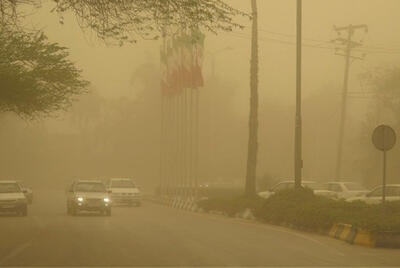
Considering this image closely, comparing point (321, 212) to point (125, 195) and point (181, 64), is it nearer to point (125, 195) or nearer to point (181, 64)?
point (181, 64)

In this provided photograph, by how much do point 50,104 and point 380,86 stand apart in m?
40.4

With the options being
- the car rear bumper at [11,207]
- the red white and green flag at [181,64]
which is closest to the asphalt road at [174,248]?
the car rear bumper at [11,207]

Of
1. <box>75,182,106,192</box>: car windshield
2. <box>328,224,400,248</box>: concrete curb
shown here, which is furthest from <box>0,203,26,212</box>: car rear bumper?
<box>328,224,400,248</box>: concrete curb

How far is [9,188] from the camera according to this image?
39.0 m

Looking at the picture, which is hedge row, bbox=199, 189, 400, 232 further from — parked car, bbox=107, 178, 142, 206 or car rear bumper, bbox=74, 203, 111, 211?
parked car, bbox=107, 178, 142, 206

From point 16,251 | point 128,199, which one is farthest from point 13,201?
point 16,251

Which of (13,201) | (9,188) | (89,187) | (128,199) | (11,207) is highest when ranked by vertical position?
(89,187)

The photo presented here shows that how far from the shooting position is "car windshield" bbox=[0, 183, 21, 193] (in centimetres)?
3862

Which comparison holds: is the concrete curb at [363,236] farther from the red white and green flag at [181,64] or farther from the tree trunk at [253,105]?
the red white and green flag at [181,64]

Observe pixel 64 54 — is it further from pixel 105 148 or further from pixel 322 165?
pixel 105 148

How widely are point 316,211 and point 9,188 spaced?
58.3 feet

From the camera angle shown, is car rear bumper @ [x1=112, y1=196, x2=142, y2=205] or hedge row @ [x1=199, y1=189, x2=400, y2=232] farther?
car rear bumper @ [x1=112, y1=196, x2=142, y2=205]

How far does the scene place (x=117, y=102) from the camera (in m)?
104

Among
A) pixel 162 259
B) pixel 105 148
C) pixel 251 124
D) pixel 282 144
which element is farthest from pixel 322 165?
pixel 162 259
